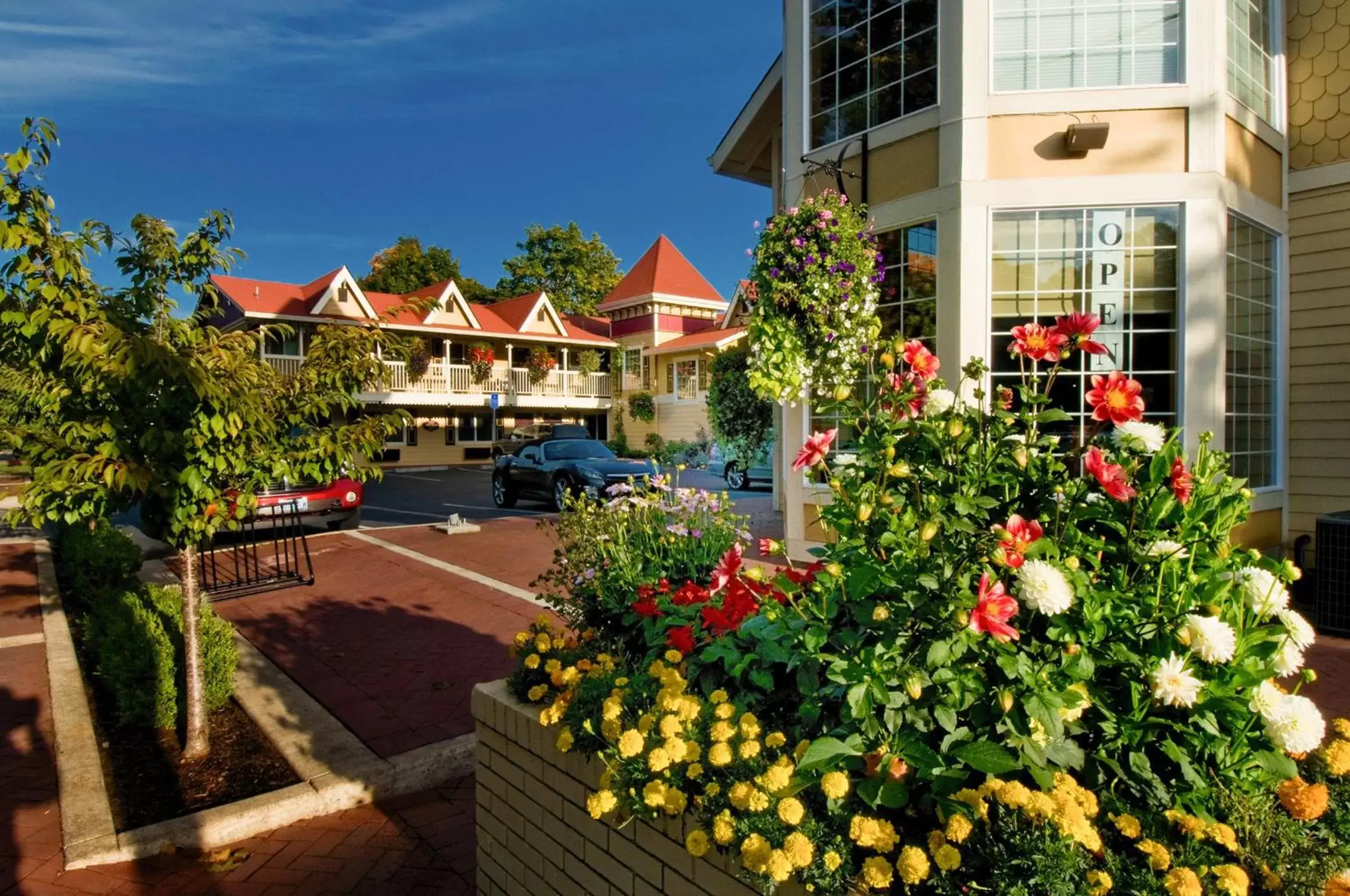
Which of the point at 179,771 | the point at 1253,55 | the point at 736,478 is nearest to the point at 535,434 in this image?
the point at 736,478

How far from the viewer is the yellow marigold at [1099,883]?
1.57 meters

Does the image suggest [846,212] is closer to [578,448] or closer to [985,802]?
[985,802]

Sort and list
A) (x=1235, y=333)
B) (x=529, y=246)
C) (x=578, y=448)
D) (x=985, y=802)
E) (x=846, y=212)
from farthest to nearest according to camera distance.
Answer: (x=529, y=246), (x=578, y=448), (x=1235, y=333), (x=846, y=212), (x=985, y=802)

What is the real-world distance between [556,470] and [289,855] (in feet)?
38.8

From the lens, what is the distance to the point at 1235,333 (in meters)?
7.23

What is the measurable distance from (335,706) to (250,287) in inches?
1251

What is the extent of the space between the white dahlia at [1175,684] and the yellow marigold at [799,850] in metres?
0.82

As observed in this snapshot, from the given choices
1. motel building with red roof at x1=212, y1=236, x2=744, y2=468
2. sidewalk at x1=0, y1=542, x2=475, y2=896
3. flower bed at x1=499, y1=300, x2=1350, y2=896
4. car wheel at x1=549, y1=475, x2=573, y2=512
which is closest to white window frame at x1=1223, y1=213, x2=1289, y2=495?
flower bed at x1=499, y1=300, x2=1350, y2=896

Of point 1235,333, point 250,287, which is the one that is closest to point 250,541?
point 1235,333

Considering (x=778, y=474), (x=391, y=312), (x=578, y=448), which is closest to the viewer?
(x=391, y=312)

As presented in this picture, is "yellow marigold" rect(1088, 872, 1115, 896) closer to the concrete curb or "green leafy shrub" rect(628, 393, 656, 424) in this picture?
the concrete curb

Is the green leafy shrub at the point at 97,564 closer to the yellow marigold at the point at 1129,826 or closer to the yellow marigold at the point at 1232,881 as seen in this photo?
the yellow marigold at the point at 1129,826

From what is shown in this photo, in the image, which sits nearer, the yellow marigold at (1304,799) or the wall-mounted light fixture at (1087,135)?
the yellow marigold at (1304,799)

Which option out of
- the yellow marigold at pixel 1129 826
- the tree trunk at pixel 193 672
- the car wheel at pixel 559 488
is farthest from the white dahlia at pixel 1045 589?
the car wheel at pixel 559 488
